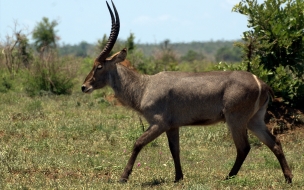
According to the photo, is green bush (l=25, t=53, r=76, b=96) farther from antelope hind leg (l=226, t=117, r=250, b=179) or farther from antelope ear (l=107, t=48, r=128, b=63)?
antelope hind leg (l=226, t=117, r=250, b=179)

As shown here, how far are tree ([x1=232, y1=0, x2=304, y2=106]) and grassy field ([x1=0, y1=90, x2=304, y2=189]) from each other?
1.06 meters

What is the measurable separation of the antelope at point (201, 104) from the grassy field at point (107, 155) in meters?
0.48

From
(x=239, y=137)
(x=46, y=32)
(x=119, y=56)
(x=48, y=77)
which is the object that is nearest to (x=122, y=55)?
(x=119, y=56)

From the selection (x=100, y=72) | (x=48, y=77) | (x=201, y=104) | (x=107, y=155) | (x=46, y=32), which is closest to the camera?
(x=201, y=104)

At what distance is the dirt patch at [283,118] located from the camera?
498 inches

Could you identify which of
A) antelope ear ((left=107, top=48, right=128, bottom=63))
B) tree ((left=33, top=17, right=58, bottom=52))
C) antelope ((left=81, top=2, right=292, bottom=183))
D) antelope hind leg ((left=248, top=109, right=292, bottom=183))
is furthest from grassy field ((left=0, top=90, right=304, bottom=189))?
tree ((left=33, top=17, right=58, bottom=52))

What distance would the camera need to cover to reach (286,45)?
12.7 metres

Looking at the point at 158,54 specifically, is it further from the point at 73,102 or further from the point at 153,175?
the point at 153,175

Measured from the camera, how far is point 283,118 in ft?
42.1

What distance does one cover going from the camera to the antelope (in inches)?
327

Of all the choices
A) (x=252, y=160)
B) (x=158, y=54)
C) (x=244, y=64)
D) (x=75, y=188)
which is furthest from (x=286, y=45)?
(x=158, y=54)

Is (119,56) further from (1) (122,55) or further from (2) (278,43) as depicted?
(2) (278,43)

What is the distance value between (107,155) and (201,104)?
9.93ft

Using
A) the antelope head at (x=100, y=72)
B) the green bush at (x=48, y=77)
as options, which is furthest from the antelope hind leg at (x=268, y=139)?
the green bush at (x=48, y=77)
